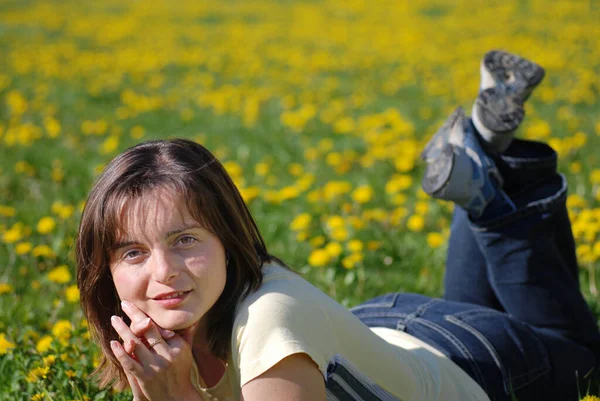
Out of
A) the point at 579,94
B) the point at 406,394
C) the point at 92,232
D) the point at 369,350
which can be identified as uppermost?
the point at 92,232

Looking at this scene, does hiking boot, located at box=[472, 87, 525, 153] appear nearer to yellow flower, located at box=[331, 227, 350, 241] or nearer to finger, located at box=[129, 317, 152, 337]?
yellow flower, located at box=[331, 227, 350, 241]

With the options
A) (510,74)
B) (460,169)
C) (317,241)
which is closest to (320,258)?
(317,241)

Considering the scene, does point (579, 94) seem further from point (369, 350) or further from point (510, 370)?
point (369, 350)

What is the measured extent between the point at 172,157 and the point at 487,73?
4.62 feet

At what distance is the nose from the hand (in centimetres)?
9

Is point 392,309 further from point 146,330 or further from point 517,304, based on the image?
point 146,330

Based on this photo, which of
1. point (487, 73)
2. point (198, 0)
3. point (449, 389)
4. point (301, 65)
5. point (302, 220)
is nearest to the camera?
point (449, 389)

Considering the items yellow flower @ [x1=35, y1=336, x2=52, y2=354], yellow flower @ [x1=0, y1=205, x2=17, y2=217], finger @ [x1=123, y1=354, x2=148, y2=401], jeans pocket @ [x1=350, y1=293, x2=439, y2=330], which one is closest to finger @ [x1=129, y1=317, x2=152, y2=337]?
finger @ [x1=123, y1=354, x2=148, y2=401]

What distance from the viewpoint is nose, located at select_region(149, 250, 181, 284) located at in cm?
136

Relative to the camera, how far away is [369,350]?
4.96ft

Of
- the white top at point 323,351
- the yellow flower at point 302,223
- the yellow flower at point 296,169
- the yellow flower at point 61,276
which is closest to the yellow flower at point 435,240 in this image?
the yellow flower at point 302,223

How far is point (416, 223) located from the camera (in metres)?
3.26

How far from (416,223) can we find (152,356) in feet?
6.65

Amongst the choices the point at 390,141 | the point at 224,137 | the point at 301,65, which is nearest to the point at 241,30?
the point at 301,65
